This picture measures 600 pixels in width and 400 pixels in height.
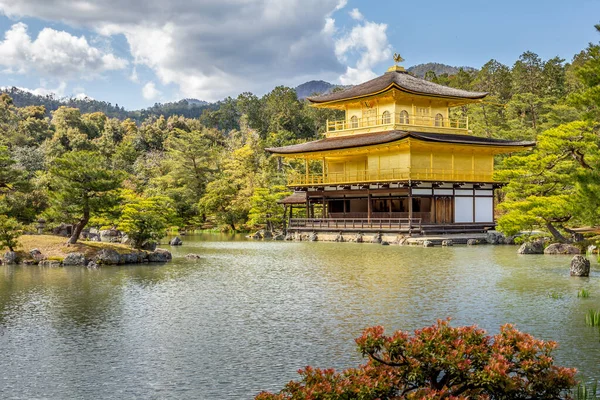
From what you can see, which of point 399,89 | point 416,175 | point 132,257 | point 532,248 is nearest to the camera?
point 132,257

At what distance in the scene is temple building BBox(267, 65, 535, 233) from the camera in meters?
36.4

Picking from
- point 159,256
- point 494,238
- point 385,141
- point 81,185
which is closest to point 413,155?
point 385,141

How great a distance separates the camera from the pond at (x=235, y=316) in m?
8.47

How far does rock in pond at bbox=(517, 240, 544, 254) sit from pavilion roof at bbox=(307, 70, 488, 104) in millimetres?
15413

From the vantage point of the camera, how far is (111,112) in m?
179

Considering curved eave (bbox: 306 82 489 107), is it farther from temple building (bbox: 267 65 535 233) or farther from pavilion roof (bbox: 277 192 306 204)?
pavilion roof (bbox: 277 192 306 204)

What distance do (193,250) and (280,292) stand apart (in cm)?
1563

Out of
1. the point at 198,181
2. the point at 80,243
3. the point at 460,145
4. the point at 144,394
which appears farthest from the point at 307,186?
the point at 144,394

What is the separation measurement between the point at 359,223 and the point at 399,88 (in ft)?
29.4

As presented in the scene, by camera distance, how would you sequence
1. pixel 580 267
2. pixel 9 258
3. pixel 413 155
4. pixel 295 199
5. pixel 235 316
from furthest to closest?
pixel 295 199
pixel 413 155
pixel 9 258
pixel 580 267
pixel 235 316

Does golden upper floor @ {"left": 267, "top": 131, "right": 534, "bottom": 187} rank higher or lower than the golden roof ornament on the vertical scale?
lower

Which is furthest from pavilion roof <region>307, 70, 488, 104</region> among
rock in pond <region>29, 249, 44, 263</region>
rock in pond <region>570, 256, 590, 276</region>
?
rock in pond <region>29, 249, 44, 263</region>

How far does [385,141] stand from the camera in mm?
35875

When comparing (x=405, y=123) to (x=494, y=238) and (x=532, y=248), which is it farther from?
(x=532, y=248)
